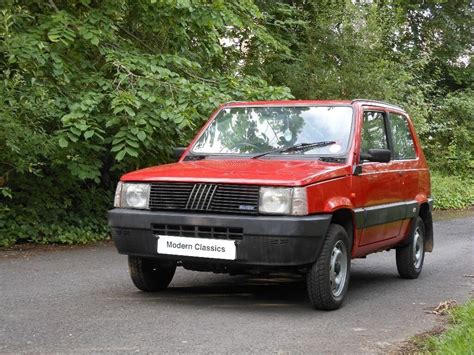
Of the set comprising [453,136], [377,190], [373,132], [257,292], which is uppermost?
[373,132]

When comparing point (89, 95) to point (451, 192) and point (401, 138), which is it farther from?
point (451, 192)

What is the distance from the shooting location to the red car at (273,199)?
580 centimetres

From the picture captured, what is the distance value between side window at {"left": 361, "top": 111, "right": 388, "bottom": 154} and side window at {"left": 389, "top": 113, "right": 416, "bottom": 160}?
28 centimetres

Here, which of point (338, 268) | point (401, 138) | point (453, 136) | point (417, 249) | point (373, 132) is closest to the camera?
point (338, 268)

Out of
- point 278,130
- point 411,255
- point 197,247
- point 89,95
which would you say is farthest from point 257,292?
point 89,95

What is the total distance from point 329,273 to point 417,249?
9.36 feet

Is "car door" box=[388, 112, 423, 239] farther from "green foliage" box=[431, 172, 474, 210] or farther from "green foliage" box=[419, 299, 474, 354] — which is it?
"green foliage" box=[431, 172, 474, 210]

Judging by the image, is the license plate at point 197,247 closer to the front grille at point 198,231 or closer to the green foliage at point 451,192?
the front grille at point 198,231

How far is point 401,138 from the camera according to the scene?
8.30 meters

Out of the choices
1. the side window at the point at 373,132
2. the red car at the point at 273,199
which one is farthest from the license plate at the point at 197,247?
the side window at the point at 373,132

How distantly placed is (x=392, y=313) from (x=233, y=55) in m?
10.3

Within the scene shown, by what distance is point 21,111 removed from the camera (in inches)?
389

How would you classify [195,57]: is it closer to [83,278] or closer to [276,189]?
[83,278]

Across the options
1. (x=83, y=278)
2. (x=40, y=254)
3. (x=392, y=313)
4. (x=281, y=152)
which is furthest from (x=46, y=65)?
(x=392, y=313)
